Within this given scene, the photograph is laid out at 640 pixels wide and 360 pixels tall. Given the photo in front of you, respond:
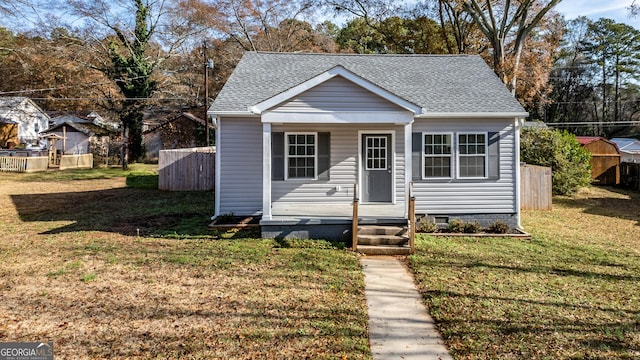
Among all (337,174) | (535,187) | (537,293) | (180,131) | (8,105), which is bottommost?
(537,293)

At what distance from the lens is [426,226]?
928 centimetres

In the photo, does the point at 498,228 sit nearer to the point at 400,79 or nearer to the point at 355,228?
the point at 355,228

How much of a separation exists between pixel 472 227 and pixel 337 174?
372 centimetres

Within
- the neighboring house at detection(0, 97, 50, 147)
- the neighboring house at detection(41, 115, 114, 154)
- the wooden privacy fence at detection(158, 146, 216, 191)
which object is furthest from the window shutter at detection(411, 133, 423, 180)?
the neighboring house at detection(0, 97, 50, 147)

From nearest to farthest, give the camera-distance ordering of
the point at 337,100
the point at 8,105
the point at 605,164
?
the point at 337,100 → the point at 605,164 → the point at 8,105

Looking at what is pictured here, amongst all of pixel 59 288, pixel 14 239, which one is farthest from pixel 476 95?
pixel 14 239

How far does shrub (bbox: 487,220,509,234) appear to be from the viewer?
925cm

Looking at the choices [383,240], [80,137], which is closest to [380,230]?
[383,240]

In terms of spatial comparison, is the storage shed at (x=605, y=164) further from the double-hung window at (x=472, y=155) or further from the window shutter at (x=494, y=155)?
the double-hung window at (x=472, y=155)

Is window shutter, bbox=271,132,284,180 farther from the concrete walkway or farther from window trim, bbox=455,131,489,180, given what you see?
window trim, bbox=455,131,489,180

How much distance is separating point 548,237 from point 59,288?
1014 centimetres

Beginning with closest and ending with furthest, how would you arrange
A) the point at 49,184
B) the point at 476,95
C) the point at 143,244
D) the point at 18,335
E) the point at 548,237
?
the point at 18,335
the point at 143,244
the point at 548,237
the point at 476,95
the point at 49,184

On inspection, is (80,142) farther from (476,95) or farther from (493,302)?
(493,302)

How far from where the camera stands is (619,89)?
39.0m
